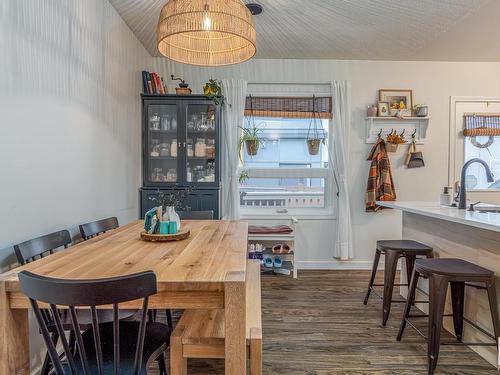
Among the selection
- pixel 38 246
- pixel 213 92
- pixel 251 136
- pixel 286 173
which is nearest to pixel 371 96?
pixel 286 173

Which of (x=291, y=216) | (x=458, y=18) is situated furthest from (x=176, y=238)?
(x=458, y=18)

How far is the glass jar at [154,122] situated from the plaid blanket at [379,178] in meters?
2.54

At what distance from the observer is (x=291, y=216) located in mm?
4156

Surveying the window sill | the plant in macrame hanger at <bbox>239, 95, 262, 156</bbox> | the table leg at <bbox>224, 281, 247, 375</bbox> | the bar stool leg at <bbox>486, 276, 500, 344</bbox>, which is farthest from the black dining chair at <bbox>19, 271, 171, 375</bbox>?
the plant in macrame hanger at <bbox>239, 95, 262, 156</bbox>

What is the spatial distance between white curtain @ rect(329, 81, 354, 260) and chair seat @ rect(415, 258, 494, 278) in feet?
6.10

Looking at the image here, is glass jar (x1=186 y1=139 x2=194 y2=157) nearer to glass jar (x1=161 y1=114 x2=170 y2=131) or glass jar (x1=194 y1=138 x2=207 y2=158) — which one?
glass jar (x1=194 y1=138 x2=207 y2=158)

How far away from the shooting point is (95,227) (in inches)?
92.0

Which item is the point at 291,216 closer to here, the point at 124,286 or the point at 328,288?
the point at 328,288

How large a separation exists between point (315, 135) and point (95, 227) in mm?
2831

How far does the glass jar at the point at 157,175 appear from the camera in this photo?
3.74 metres

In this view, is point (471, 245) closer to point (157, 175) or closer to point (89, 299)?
point (89, 299)

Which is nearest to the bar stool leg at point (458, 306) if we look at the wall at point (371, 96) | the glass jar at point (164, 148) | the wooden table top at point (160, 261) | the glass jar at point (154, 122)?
the wooden table top at point (160, 261)

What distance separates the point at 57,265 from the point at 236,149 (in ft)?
9.02

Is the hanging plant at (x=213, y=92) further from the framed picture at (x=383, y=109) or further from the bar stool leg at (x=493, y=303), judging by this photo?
the bar stool leg at (x=493, y=303)
